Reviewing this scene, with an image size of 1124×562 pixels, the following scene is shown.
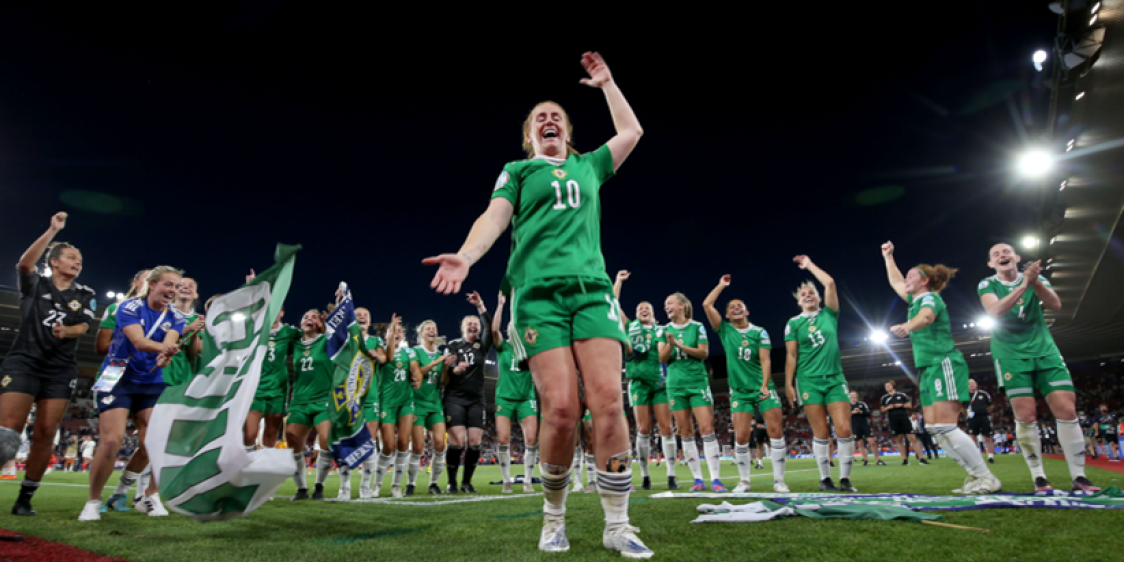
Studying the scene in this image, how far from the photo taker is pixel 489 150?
49.0m

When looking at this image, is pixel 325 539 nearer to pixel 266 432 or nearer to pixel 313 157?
pixel 266 432

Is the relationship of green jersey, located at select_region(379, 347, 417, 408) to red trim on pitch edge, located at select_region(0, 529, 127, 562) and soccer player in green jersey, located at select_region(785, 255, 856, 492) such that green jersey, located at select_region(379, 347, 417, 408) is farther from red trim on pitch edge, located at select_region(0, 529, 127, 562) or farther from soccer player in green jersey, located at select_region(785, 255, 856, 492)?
soccer player in green jersey, located at select_region(785, 255, 856, 492)

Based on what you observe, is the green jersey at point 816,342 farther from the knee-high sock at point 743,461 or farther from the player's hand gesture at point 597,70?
the player's hand gesture at point 597,70

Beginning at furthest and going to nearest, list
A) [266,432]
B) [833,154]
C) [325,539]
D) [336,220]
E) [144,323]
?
[336,220] < [833,154] < [266,432] < [144,323] < [325,539]

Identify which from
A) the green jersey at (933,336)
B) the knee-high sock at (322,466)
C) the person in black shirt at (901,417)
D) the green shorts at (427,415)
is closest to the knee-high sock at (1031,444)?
the green jersey at (933,336)

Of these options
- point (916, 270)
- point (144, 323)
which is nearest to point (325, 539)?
point (144, 323)

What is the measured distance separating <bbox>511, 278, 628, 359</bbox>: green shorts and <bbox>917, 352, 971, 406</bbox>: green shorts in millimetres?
4643

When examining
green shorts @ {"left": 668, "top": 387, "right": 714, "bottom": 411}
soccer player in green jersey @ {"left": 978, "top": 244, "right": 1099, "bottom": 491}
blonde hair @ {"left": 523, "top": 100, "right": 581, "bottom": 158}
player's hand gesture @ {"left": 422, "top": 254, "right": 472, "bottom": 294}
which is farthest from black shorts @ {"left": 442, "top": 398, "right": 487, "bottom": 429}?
player's hand gesture @ {"left": 422, "top": 254, "right": 472, "bottom": 294}

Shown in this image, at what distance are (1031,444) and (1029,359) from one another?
2.77ft

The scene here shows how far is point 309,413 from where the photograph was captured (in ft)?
24.2

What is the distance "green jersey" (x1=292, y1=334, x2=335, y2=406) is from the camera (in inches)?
291

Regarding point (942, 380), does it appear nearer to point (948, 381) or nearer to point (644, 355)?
point (948, 381)

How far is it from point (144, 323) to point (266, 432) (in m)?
3.12

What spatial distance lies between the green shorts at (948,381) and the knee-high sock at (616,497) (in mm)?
4676
